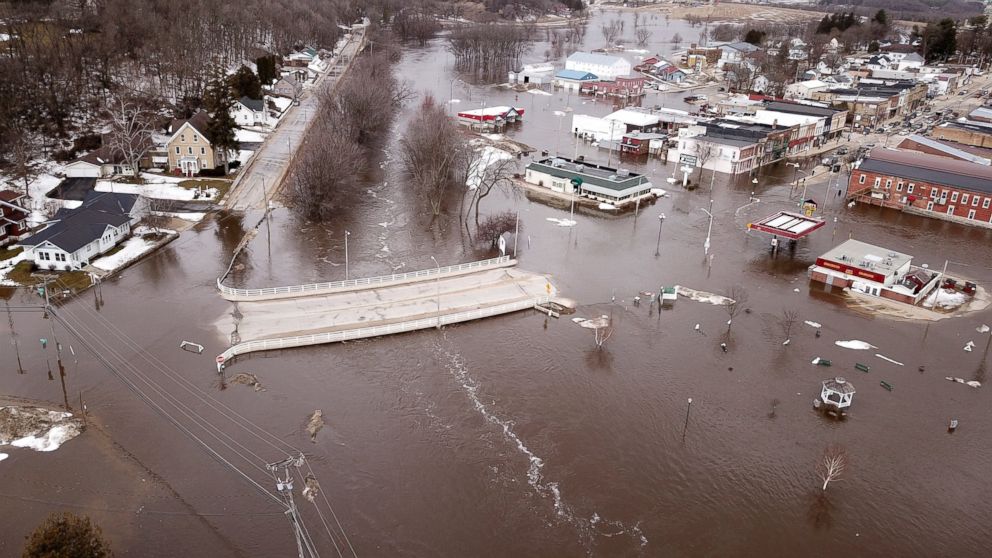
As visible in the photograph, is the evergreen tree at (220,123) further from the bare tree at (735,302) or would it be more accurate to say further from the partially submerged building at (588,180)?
the bare tree at (735,302)

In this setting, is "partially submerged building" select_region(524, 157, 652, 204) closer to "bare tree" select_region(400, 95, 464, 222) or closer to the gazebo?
"bare tree" select_region(400, 95, 464, 222)

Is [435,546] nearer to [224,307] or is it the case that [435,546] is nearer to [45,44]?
[224,307]

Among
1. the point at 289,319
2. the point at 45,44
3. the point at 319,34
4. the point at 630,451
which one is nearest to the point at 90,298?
the point at 289,319

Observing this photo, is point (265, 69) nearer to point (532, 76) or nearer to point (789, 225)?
point (532, 76)

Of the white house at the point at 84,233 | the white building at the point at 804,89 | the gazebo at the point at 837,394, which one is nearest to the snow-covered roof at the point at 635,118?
the white building at the point at 804,89

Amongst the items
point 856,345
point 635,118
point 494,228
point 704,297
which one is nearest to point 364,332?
point 494,228

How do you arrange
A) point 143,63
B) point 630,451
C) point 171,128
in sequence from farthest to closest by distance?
point 143,63 → point 171,128 → point 630,451

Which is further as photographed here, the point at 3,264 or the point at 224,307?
the point at 3,264
